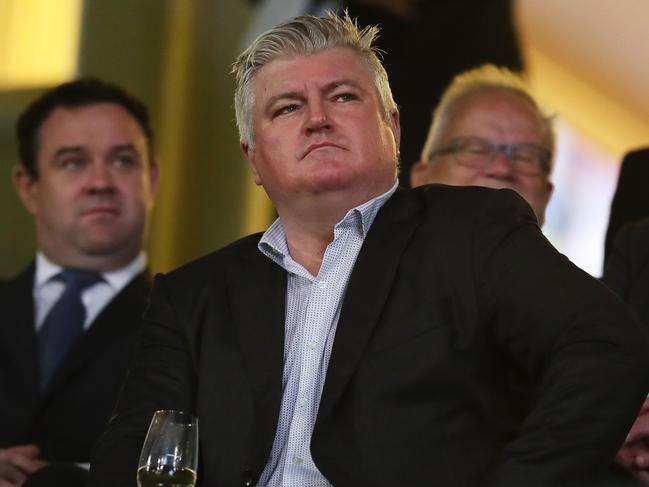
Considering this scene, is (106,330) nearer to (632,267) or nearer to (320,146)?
(320,146)

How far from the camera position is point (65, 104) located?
3277 millimetres

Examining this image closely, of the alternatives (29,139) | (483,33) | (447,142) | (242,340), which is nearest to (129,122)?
(29,139)

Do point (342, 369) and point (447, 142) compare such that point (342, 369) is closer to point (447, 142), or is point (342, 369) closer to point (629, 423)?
point (629, 423)

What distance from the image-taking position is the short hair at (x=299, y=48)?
2.14 metres

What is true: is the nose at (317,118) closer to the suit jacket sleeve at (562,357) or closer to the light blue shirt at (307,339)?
the light blue shirt at (307,339)

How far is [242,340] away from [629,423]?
0.65 metres

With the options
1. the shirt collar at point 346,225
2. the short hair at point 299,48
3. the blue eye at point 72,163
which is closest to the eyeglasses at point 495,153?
the short hair at point 299,48

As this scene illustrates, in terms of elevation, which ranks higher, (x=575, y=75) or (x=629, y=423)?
(x=575, y=75)

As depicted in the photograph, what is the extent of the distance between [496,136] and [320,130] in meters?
0.93

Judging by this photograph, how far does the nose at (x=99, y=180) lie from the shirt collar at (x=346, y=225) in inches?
43.2

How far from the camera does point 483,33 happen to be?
378cm

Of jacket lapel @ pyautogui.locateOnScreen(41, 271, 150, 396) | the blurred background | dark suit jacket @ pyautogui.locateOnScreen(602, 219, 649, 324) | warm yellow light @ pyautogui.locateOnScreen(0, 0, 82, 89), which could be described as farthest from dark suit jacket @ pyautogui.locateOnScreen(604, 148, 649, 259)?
warm yellow light @ pyautogui.locateOnScreen(0, 0, 82, 89)

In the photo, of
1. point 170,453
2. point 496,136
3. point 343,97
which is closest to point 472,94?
point 496,136

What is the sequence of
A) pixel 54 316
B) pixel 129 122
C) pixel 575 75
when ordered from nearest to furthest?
pixel 54 316
pixel 129 122
pixel 575 75
